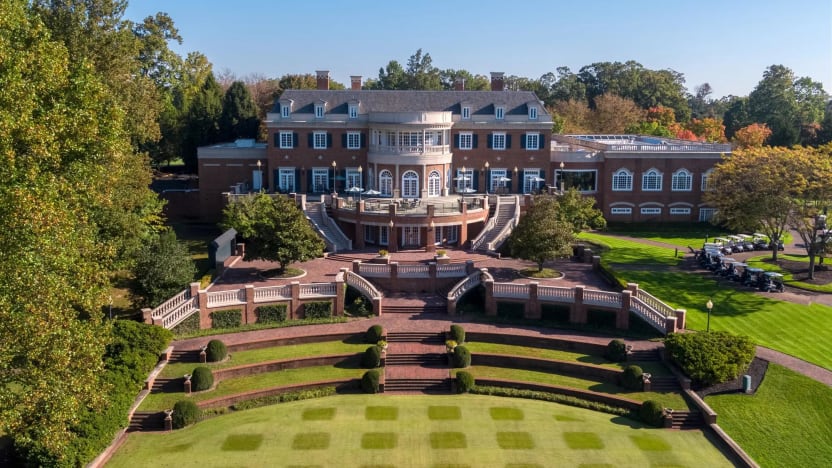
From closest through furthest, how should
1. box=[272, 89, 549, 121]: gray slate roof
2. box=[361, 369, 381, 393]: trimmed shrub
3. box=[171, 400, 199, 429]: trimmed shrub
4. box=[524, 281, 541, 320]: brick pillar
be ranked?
box=[171, 400, 199, 429]: trimmed shrub → box=[361, 369, 381, 393]: trimmed shrub → box=[524, 281, 541, 320]: brick pillar → box=[272, 89, 549, 121]: gray slate roof

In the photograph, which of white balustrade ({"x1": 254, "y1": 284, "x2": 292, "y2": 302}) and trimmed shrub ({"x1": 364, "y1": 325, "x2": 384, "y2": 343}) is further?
white balustrade ({"x1": 254, "y1": 284, "x2": 292, "y2": 302})

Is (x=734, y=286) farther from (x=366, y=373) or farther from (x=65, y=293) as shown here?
(x=65, y=293)

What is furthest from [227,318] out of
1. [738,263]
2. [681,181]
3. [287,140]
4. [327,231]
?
[681,181]

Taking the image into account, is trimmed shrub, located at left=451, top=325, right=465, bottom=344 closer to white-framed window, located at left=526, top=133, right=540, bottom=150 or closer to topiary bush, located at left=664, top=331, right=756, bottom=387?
topiary bush, located at left=664, top=331, right=756, bottom=387

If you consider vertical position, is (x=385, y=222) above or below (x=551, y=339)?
above

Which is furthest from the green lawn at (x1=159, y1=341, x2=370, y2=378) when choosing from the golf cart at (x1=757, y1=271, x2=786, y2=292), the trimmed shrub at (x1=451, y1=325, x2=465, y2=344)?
the golf cart at (x1=757, y1=271, x2=786, y2=292)

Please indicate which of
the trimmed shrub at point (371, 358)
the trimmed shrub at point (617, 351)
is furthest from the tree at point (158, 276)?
the trimmed shrub at point (617, 351)

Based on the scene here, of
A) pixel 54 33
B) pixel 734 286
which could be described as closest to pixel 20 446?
pixel 54 33
